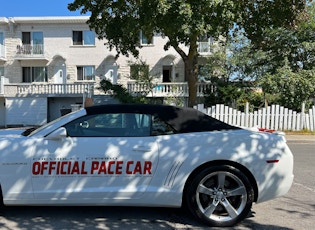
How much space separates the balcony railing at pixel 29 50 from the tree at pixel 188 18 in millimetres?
9150

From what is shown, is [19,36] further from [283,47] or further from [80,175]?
[80,175]

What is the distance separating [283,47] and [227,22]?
8.07 metres

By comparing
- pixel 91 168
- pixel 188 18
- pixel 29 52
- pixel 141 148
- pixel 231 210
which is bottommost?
pixel 231 210

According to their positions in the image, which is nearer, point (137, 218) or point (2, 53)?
point (137, 218)

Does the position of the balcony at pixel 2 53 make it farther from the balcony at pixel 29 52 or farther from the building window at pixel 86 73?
the building window at pixel 86 73

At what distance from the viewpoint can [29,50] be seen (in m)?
24.8

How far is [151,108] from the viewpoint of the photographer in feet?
13.5

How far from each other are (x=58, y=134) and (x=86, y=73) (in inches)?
874

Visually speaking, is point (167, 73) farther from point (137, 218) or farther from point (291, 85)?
point (137, 218)

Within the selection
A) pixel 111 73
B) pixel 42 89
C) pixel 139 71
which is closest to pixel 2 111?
pixel 42 89

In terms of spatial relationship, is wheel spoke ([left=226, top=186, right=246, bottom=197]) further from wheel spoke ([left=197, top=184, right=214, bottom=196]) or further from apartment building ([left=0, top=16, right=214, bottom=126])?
apartment building ([left=0, top=16, right=214, bottom=126])

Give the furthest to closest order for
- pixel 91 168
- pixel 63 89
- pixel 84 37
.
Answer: pixel 84 37 < pixel 63 89 < pixel 91 168

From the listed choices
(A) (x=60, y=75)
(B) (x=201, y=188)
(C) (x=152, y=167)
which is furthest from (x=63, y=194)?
(A) (x=60, y=75)

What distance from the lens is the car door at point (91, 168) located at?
372 cm
